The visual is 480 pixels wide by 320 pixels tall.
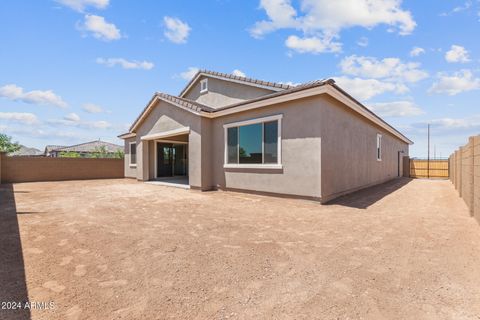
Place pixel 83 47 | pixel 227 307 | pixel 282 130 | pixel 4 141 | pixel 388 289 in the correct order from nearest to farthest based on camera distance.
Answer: pixel 227 307 < pixel 388 289 < pixel 282 130 < pixel 83 47 < pixel 4 141

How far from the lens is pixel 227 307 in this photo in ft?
8.08

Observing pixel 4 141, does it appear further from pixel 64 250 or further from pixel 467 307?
pixel 467 307

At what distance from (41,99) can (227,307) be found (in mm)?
52066

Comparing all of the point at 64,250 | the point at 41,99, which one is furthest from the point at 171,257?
the point at 41,99

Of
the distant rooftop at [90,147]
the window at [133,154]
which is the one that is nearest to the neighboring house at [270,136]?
the window at [133,154]

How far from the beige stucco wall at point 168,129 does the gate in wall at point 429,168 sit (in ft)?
67.7

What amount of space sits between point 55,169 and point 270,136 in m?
16.7

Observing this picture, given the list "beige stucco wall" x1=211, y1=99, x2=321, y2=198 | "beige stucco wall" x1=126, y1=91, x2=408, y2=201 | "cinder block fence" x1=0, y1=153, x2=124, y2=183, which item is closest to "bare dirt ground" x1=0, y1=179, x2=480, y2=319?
"beige stucco wall" x1=211, y1=99, x2=321, y2=198

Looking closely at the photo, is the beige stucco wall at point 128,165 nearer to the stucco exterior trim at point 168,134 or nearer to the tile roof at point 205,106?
the tile roof at point 205,106

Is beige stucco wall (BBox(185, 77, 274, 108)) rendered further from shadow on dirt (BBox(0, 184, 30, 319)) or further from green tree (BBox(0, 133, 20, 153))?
green tree (BBox(0, 133, 20, 153))

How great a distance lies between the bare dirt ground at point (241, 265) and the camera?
8.08 feet

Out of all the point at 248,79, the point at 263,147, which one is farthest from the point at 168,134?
the point at 263,147

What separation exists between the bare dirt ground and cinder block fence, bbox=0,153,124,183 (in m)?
12.4

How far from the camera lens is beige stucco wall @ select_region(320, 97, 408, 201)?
8.34 meters
